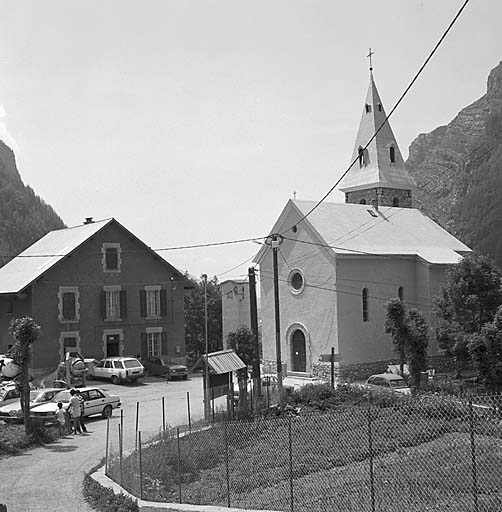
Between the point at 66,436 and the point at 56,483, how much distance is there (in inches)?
272

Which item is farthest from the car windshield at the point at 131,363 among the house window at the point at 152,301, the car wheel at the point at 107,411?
the car wheel at the point at 107,411

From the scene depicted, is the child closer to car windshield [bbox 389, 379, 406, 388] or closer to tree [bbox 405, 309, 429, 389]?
tree [bbox 405, 309, 429, 389]

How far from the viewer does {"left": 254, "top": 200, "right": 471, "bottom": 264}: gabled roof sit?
43.4 meters

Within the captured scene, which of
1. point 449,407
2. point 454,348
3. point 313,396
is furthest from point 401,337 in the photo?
point 449,407

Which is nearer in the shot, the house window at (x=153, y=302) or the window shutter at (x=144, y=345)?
the window shutter at (x=144, y=345)

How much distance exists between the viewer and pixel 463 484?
47.7 ft

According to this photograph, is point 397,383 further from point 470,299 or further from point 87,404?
point 87,404

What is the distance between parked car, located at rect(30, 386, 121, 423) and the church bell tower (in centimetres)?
2985

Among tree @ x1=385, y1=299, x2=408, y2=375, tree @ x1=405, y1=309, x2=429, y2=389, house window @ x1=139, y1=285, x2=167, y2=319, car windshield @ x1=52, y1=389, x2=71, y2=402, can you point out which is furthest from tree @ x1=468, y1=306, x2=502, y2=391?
house window @ x1=139, y1=285, x2=167, y2=319

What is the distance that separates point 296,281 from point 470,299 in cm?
1173

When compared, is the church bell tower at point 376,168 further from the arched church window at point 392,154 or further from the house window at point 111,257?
the house window at point 111,257

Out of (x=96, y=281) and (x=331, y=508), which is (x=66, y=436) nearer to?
(x=331, y=508)

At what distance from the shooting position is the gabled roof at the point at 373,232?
43438 millimetres

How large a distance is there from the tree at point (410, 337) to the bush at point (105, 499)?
59.5 ft
